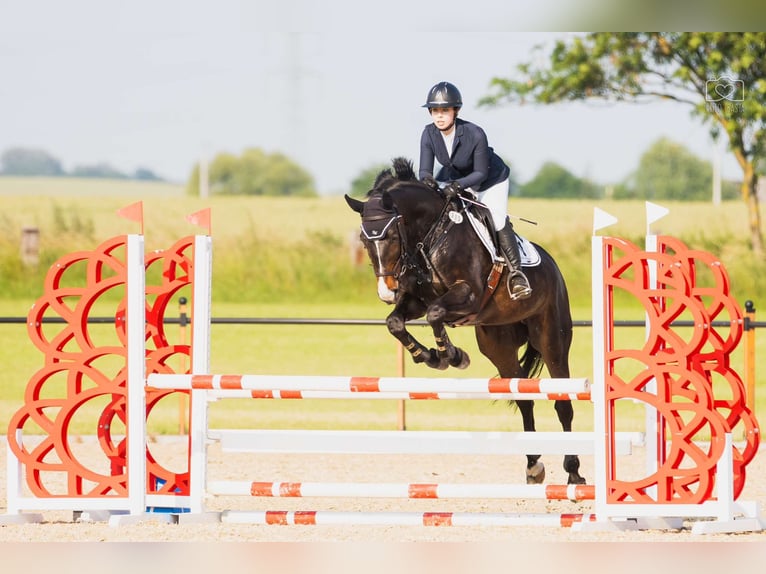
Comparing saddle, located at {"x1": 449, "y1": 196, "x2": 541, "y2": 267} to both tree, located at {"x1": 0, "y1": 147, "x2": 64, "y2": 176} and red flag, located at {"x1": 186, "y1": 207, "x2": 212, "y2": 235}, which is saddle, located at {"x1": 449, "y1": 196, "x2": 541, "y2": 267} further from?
tree, located at {"x1": 0, "y1": 147, "x2": 64, "y2": 176}

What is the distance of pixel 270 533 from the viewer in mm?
5016

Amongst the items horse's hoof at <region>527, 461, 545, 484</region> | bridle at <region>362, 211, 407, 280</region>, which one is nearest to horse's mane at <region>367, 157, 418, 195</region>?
bridle at <region>362, 211, 407, 280</region>

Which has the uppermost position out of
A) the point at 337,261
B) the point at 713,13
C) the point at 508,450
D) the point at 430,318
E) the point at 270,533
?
the point at 713,13

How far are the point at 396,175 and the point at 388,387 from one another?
4.68 ft

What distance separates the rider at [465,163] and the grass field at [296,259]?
6.82 meters

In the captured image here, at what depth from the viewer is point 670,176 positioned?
1775cm

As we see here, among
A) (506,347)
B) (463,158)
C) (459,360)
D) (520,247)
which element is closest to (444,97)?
(463,158)

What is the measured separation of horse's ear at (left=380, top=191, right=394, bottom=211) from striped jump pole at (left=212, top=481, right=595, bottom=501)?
4.22 feet

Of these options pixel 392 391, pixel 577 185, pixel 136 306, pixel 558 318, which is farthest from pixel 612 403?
pixel 577 185

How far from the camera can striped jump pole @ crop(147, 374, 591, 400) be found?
4.63 meters

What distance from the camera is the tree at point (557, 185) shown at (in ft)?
57.7

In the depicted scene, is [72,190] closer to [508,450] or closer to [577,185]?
[577,185]

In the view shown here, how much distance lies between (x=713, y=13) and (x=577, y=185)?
962cm

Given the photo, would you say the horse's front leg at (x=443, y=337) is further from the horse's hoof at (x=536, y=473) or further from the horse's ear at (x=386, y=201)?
the horse's hoof at (x=536, y=473)
